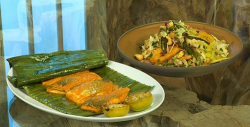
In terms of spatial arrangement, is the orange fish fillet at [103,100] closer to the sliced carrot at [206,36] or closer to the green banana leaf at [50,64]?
the green banana leaf at [50,64]

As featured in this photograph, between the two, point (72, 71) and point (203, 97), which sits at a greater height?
point (72, 71)

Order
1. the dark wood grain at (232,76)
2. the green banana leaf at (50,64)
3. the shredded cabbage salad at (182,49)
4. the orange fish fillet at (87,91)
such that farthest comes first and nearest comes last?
the dark wood grain at (232,76) → the shredded cabbage salad at (182,49) → the green banana leaf at (50,64) → the orange fish fillet at (87,91)

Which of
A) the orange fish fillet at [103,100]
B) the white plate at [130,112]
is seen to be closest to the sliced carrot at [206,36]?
the white plate at [130,112]

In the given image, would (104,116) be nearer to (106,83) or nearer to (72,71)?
(106,83)

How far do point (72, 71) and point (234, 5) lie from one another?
3.07 feet

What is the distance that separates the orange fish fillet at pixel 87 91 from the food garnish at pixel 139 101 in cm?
11

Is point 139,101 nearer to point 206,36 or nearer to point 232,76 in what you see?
point 206,36

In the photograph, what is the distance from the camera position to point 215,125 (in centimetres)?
100

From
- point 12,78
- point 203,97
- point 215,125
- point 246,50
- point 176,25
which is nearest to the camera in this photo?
point 215,125

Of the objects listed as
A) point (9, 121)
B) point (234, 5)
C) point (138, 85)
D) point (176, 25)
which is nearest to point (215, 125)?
point (138, 85)

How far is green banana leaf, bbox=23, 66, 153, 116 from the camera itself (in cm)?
96

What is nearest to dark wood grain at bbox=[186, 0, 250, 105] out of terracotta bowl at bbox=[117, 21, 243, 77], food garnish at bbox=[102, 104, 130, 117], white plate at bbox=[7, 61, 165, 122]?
terracotta bowl at bbox=[117, 21, 243, 77]

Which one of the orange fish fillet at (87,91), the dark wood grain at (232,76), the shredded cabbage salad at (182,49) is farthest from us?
the dark wood grain at (232,76)

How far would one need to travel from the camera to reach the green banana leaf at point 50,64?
3.68 ft
